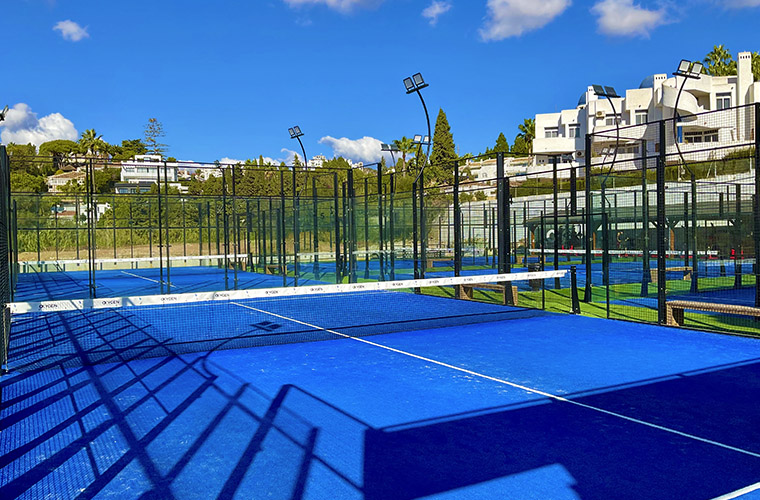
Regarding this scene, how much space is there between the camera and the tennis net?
9367 millimetres

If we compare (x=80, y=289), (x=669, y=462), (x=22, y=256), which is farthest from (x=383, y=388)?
(x=22, y=256)

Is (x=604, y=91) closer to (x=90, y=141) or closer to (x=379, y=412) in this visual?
(x=379, y=412)

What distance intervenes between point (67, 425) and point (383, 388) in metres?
3.10

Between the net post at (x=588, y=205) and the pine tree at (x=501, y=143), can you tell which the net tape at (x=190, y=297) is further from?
the pine tree at (x=501, y=143)

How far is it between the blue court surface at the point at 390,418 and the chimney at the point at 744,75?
5558cm

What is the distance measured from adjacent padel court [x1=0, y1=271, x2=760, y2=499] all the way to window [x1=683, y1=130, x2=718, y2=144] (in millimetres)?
54855

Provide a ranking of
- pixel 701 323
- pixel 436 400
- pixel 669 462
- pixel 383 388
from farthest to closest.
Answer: pixel 701 323 → pixel 383 388 → pixel 436 400 → pixel 669 462

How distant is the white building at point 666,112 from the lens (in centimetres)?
5547

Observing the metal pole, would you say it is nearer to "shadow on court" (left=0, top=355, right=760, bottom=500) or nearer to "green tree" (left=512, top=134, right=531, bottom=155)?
"shadow on court" (left=0, top=355, right=760, bottom=500)

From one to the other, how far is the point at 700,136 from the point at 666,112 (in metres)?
4.33

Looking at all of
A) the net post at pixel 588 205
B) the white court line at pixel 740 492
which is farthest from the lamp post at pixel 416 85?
the white court line at pixel 740 492

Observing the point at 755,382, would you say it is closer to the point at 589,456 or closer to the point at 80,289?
the point at 589,456

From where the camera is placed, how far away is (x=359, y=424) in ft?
19.0

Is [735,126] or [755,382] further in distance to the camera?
[735,126]
